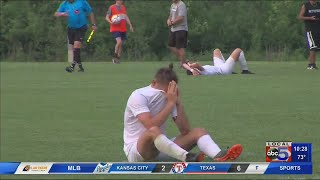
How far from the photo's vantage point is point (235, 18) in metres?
41.6

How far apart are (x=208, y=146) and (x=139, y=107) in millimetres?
820

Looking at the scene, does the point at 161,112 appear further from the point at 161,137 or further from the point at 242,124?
the point at 242,124

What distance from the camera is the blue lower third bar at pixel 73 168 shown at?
739 cm

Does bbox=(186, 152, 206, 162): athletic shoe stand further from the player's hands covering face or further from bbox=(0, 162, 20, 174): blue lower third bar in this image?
bbox=(0, 162, 20, 174): blue lower third bar

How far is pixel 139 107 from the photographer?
8633mm

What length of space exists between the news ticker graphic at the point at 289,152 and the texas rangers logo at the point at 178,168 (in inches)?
30.1

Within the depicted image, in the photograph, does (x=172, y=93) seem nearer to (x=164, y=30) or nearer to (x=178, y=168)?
(x=178, y=168)

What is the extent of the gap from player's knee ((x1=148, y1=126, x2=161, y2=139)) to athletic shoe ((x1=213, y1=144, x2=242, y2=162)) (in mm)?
638

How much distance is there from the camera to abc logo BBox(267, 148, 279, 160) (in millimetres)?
7281

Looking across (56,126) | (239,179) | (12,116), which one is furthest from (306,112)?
(239,179)

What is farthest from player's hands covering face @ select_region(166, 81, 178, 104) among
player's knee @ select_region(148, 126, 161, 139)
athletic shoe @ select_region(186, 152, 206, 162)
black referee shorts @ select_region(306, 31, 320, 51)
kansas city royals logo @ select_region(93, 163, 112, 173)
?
black referee shorts @ select_region(306, 31, 320, 51)

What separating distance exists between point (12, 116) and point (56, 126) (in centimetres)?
129
